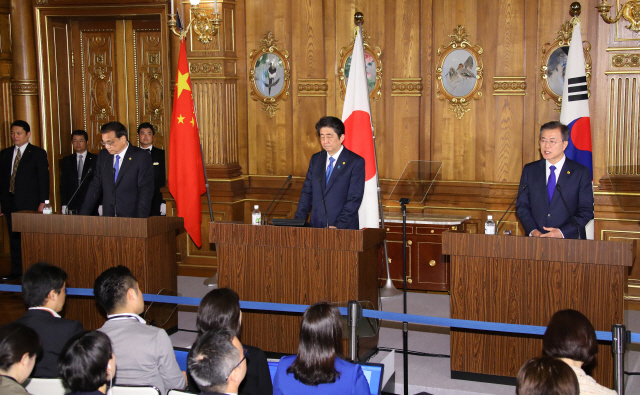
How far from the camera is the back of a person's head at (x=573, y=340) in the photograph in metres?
2.49

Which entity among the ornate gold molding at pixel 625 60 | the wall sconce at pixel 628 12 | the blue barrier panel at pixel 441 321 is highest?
the wall sconce at pixel 628 12

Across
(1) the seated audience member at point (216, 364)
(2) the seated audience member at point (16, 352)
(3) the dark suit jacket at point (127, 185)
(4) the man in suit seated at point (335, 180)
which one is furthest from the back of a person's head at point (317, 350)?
(3) the dark suit jacket at point (127, 185)

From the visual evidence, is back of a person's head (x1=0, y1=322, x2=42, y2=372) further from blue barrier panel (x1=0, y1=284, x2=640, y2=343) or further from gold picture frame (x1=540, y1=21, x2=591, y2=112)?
gold picture frame (x1=540, y1=21, x2=591, y2=112)

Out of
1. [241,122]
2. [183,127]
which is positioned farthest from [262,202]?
[183,127]

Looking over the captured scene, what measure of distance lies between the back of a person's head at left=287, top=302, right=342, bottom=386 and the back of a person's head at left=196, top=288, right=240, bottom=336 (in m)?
0.41

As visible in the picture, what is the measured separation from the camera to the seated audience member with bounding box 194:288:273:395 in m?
2.76

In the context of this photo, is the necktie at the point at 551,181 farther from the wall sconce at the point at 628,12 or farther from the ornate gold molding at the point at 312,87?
the ornate gold molding at the point at 312,87

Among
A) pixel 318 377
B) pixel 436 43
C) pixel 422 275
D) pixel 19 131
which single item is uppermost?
pixel 436 43

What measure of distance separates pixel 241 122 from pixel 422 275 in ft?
8.82

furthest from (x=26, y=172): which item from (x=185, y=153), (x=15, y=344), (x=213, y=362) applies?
(x=213, y=362)

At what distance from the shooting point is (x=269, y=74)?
24.1 feet

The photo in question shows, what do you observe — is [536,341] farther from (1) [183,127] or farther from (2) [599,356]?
(1) [183,127]

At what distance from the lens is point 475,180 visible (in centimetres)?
675

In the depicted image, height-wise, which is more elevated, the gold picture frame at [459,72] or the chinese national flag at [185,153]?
the gold picture frame at [459,72]
